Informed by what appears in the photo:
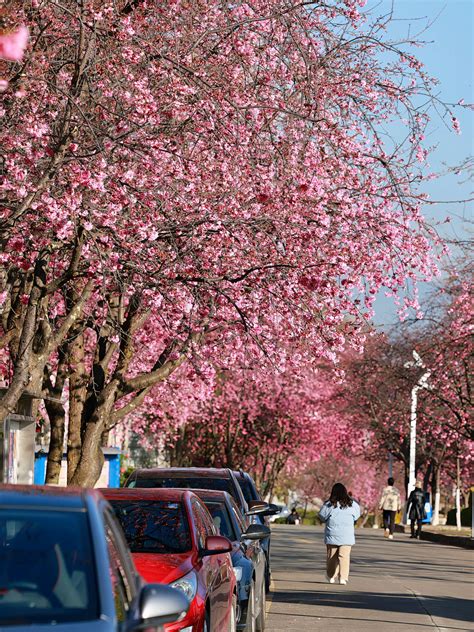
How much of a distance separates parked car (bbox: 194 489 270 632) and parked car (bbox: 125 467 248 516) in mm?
1162

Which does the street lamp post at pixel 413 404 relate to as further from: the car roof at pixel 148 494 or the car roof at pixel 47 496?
the car roof at pixel 47 496

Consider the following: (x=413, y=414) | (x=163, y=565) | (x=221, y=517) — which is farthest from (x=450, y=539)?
(x=163, y=565)

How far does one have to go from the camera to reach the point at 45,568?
5617 millimetres

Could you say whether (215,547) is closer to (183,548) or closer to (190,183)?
(183,548)

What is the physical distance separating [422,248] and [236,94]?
15.1 ft

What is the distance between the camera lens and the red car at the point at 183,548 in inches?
370

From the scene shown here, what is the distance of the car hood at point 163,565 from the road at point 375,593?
4801 millimetres

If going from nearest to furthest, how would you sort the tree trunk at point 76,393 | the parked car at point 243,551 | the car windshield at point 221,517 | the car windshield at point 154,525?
the car windshield at point 154,525 → the parked car at point 243,551 → the car windshield at point 221,517 → the tree trunk at point 76,393

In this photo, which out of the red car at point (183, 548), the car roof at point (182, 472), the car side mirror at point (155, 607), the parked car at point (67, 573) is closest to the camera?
the parked car at point (67, 573)

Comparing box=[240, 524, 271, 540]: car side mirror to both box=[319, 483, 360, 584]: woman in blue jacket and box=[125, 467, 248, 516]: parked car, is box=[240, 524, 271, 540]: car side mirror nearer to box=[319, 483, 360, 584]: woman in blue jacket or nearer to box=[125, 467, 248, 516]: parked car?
box=[125, 467, 248, 516]: parked car

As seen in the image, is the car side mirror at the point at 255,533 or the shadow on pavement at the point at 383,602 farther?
the shadow on pavement at the point at 383,602

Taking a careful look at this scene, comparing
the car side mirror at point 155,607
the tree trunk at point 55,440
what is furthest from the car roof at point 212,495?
the tree trunk at point 55,440

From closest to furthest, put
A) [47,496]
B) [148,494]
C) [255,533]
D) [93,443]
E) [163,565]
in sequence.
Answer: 1. [47,496]
2. [163,565]
3. [148,494]
4. [255,533]
5. [93,443]

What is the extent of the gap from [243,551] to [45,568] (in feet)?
25.9
